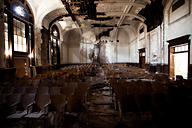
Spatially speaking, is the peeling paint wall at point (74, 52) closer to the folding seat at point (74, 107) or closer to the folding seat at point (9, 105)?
the folding seat at point (9, 105)

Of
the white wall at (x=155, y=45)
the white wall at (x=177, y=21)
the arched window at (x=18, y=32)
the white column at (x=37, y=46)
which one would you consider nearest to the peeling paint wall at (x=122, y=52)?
the white wall at (x=155, y=45)

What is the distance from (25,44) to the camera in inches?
405

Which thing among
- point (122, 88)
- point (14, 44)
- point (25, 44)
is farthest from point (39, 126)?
point (25, 44)

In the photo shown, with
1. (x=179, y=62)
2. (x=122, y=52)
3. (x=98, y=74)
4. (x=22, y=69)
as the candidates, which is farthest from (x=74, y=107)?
(x=122, y=52)

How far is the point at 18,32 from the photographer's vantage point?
9273mm

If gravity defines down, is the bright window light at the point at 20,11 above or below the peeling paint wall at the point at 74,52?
above

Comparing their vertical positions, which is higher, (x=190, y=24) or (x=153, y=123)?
(x=190, y=24)

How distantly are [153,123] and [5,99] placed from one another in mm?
4672

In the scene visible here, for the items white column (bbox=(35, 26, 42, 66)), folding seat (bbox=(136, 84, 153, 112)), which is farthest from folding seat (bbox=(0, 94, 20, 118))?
white column (bbox=(35, 26, 42, 66))

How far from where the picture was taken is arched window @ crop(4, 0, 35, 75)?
8.00m

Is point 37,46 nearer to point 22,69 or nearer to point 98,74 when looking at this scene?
point 22,69

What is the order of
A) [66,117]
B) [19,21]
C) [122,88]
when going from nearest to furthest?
[66,117] < [122,88] < [19,21]

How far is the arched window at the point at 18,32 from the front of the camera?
800 cm

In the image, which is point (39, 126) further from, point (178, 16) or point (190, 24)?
point (178, 16)
